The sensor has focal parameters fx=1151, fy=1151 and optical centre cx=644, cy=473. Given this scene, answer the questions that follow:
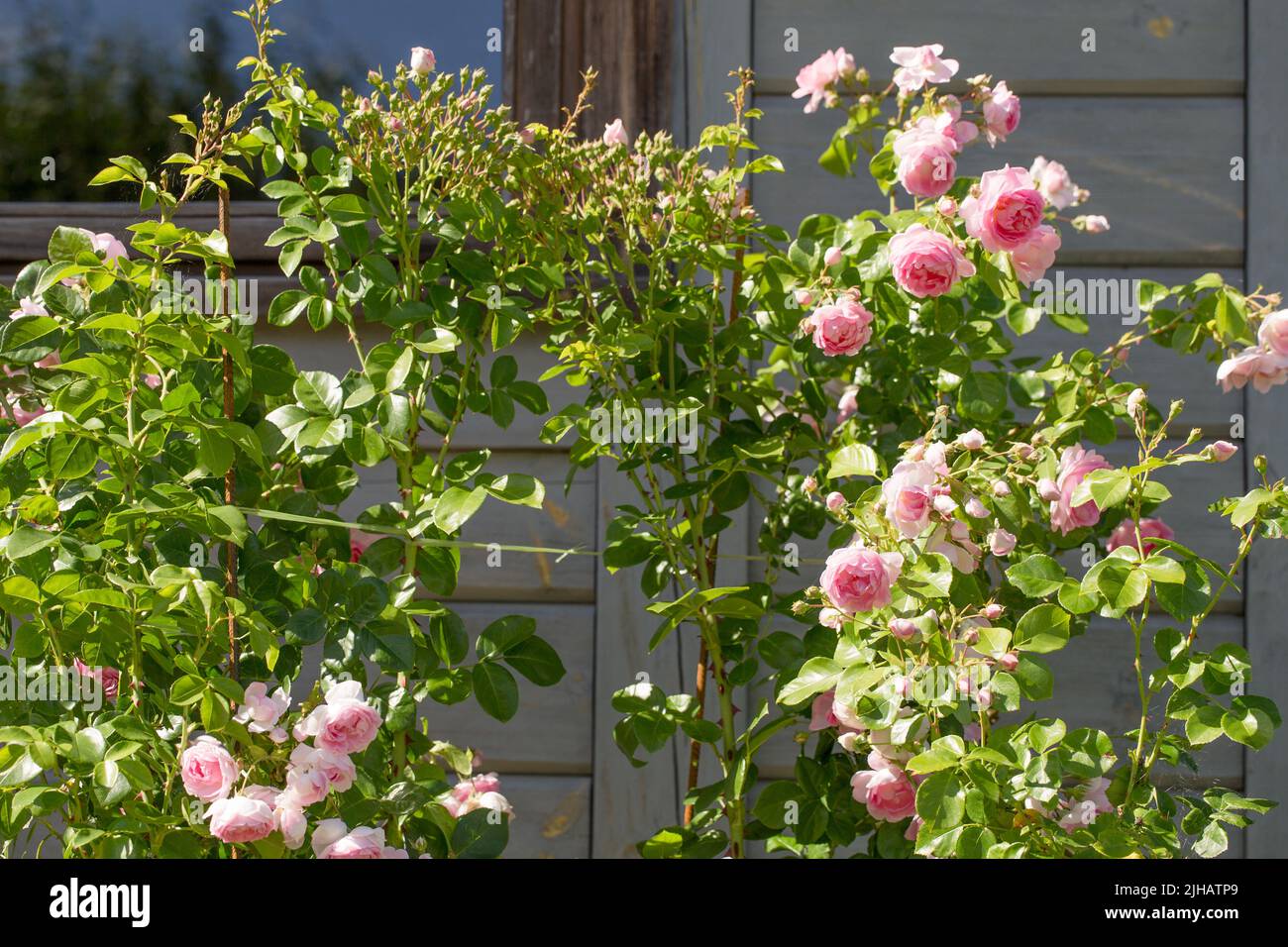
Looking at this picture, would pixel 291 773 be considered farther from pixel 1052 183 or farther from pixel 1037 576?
pixel 1052 183

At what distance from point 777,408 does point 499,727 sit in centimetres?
73

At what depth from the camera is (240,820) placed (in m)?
1.08

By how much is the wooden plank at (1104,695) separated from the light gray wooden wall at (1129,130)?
17 cm

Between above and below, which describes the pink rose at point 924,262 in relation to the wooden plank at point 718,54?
below

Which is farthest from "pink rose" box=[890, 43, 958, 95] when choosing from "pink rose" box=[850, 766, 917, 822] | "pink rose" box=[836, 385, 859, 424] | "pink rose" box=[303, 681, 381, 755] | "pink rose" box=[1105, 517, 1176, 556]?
"pink rose" box=[303, 681, 381, 755]

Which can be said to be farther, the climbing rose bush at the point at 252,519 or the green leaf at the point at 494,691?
the green leaf at the point at 494,691

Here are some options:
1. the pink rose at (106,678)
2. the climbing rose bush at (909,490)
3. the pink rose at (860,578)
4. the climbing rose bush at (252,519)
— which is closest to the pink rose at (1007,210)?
the climbing rose bush at (909,490)

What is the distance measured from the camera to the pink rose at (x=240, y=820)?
108 cm

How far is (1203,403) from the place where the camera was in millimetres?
2000

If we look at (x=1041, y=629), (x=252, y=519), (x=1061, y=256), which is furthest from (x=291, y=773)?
(x=1061, y=256)

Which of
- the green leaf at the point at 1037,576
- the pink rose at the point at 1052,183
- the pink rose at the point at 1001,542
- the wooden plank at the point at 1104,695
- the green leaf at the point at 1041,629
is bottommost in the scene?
the wooden plank at the point at 1104,695

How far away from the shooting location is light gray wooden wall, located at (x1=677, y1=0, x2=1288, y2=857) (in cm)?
199

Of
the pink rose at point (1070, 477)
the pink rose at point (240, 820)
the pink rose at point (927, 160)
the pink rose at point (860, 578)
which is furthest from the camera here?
the pink rose at point (927, 160)

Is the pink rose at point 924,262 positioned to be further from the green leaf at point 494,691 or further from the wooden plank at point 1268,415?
the wooden plank at point 1268,415
